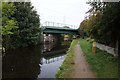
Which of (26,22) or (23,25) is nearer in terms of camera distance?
(23,25)

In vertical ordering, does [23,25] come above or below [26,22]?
below

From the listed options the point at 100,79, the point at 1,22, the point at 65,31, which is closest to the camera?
the point at 100,79

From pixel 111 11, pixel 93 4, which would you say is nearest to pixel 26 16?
pixel 93 4

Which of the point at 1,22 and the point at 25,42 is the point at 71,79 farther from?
the point at 25,42

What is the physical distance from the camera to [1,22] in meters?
25.6

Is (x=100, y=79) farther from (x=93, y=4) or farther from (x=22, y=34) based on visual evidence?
(x=22, y=34)

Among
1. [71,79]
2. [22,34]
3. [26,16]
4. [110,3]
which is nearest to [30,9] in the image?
[26,16]

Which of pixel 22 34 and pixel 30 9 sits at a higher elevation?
pixel 30 9

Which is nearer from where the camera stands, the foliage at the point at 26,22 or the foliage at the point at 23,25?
the foliage at the point at 23,25

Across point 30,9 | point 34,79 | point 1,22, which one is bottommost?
point 34,79

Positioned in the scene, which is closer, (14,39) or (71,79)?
(71,79)

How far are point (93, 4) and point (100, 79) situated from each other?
27.9ft

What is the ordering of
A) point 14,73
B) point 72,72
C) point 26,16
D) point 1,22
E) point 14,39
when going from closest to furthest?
point 72,72 < point 14,73 < point 1,22 < point 14,39 < point 26,16

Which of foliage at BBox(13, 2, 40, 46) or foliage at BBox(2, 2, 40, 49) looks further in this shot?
foliage at BBox(13, 2, 40, 46)
